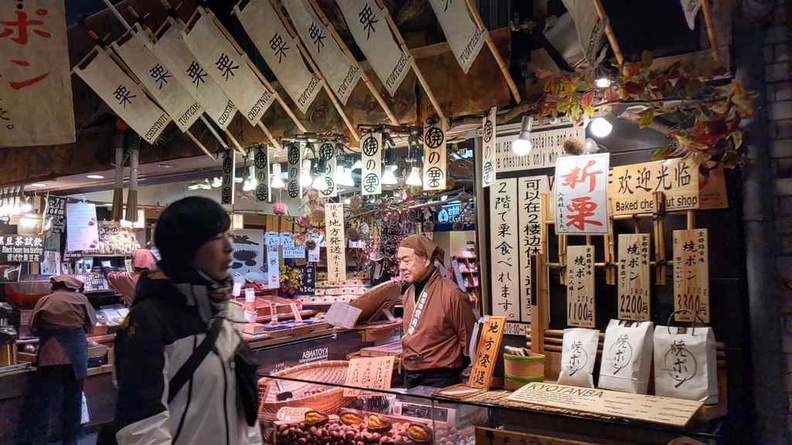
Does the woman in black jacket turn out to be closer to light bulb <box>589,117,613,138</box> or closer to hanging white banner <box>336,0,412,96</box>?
hanging white banner <box>336,0,412,96</box>

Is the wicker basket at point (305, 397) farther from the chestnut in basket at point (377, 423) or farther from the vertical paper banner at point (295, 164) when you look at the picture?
the vertical paper banner at point (295, 164)

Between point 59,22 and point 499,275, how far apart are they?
3.88 metres

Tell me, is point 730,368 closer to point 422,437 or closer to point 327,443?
point 422,437

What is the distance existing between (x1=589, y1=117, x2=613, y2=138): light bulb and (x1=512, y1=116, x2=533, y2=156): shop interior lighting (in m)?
0.48

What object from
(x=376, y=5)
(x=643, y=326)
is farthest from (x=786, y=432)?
(x=376, y=5)

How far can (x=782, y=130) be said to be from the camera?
386 centimetres

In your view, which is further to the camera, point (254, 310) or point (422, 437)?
point (254, 310)

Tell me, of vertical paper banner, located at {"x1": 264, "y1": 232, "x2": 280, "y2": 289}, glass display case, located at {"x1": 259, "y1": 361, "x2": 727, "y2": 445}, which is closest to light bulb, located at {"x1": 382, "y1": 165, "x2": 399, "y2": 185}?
glass display case, located at {"x1": 259, "y1": 361, "x2": 727, "y2": 445}

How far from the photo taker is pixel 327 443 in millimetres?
3711

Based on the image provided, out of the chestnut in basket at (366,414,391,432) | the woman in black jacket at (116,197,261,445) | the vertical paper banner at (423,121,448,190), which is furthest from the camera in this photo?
the vertical paper banner at (423,121,448,190)

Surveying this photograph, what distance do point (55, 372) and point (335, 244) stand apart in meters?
4.09

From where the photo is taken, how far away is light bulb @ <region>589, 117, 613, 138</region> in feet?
14.2

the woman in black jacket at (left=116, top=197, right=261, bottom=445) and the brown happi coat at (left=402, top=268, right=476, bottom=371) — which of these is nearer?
the woman in black jacket at (left=116, top=197, right=261, bottom=445)

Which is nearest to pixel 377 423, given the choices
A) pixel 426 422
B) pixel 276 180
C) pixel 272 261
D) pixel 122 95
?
pixel 426 422
